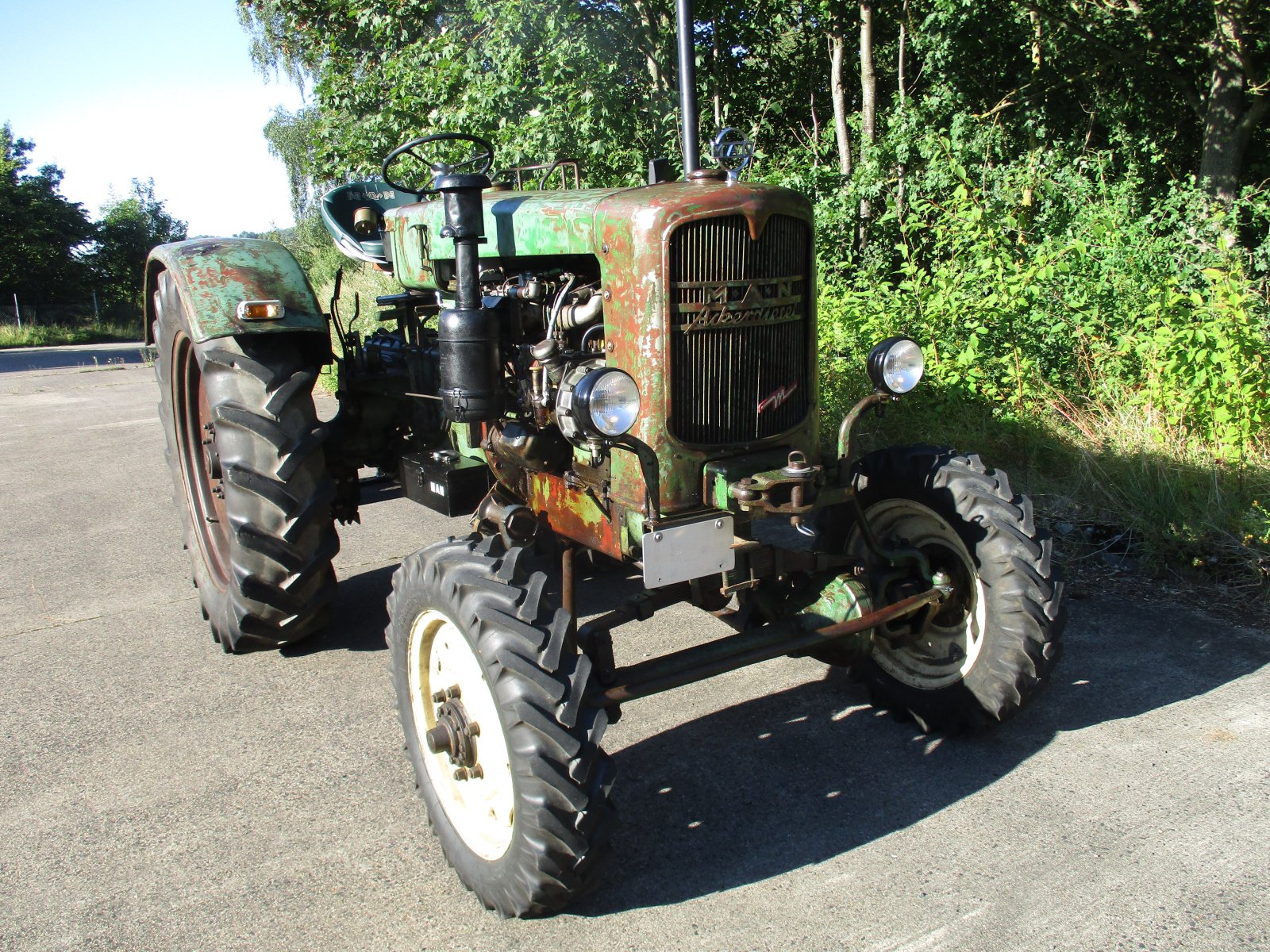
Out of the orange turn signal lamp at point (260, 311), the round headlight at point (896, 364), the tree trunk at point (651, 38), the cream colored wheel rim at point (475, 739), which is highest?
the tree trunk at point (651, 38)

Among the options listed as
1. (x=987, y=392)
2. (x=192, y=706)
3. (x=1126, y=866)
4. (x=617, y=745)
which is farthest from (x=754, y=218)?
(x=987, y=392)

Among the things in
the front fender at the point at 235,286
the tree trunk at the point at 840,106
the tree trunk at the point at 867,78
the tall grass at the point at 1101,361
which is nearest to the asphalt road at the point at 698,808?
the tall grass at the point at 1101,361

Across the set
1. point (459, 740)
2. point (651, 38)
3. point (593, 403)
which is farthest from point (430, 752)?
point (651, 38)

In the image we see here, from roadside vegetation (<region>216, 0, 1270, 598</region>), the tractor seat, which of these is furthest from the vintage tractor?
roadside vegetation (<region>216, 0, 1270, 598</region>)

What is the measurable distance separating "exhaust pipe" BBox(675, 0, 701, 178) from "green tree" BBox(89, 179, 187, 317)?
120ft

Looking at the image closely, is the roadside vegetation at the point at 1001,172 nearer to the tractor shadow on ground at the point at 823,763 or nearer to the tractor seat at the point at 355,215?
the tractor shadow on ground at the point at 823,763

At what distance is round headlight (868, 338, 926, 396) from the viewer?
9.60 ft

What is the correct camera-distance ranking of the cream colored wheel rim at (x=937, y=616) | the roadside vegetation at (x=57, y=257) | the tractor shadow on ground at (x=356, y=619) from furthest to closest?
1. the roadside vegetation at (x=57, y=257)
2. the tractor shadow on ground at (x=356, y=619)
3. the cream colored wheel rim at (x=937, y=616)

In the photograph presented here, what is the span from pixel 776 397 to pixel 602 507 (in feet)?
1.96

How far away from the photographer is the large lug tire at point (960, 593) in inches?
114

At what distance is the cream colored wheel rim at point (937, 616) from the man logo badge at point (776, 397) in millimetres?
585

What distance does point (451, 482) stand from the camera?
369cm

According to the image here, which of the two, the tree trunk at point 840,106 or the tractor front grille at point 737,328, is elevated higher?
the tree trunk at point 840,106

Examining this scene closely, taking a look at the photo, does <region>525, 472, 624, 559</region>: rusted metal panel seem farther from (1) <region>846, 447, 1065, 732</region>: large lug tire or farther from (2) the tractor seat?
(2) the tractor seat
